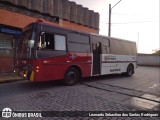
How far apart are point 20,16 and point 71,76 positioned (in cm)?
702

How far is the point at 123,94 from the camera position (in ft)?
26.3

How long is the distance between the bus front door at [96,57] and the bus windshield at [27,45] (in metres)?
4.08

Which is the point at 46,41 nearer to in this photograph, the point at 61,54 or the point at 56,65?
the point at 61,54

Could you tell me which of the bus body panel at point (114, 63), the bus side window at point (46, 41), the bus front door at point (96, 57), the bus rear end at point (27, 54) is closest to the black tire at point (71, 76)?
the bus front door at point (96, 57)

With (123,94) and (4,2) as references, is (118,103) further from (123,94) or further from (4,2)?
(4,2)

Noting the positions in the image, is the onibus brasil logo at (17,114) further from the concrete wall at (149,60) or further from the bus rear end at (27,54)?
the concrete wall at (149,60)

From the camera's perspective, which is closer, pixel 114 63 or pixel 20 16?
pixel 114 63

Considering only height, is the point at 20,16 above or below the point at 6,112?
above

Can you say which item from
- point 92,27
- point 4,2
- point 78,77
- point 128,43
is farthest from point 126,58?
point 4,2

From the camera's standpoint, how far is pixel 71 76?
9609mm

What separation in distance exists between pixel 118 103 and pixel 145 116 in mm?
1259

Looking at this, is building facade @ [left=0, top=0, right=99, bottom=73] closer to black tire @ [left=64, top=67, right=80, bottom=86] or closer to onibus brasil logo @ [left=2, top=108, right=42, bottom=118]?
black tire @ [left=64, top=67, right=80, bottom=86]

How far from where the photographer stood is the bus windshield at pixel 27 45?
26.2ft

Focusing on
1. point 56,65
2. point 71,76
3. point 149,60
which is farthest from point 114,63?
point 149,60
